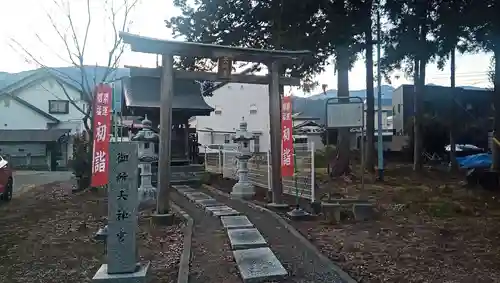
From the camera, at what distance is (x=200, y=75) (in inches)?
372

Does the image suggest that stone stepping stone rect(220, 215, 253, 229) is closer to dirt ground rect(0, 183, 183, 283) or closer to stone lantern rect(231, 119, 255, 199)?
dirt ground rect(0, 183, 183, 283)

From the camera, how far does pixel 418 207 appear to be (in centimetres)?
1074

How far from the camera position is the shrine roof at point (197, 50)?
8.50 meters

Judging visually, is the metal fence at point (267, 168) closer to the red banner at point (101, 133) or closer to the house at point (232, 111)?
the red banner at point (101, 133)

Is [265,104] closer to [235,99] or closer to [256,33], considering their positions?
[235,99]

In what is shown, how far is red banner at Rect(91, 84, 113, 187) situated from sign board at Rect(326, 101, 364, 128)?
19.3 feet

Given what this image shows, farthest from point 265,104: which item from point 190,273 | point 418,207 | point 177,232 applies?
point 190,273

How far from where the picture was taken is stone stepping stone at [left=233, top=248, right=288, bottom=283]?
5.19m

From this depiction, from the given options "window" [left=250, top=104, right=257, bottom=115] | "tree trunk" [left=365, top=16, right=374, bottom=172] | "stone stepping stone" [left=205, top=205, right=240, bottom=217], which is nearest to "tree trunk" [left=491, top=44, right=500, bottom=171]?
"tree trunk" [left=365, top=16, right=374, bottom=172]

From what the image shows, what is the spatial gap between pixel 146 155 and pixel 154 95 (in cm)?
744

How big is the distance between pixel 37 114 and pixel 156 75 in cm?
3292

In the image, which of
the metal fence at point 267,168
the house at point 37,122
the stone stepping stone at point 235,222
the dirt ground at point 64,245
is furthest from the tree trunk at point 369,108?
the house at point 37,122

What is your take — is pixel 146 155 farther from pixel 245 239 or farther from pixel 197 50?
pixel 245 239

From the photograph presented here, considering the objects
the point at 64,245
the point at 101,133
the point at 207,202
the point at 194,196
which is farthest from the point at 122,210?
the point at 194,196
